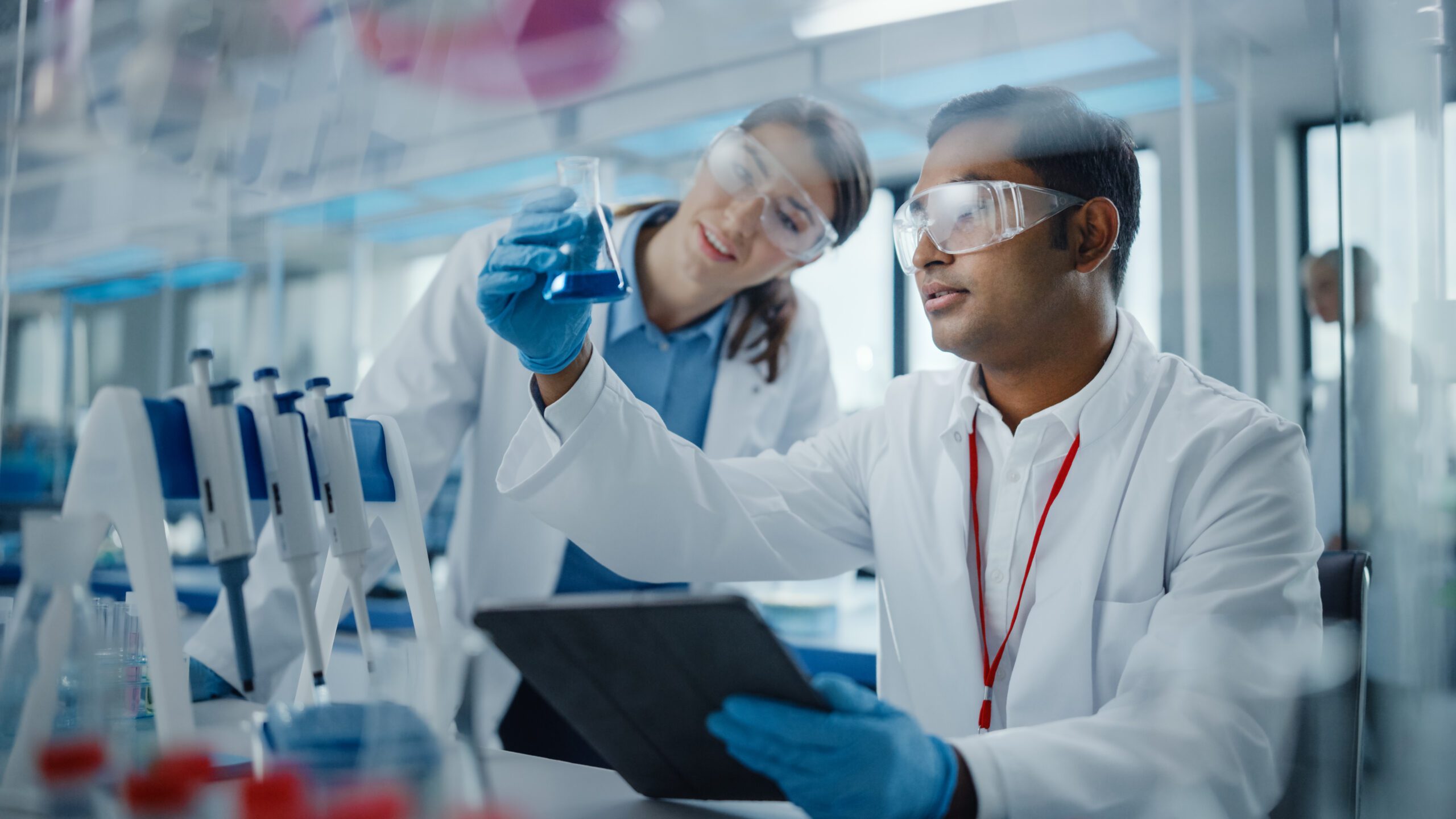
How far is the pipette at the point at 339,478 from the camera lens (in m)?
1.01

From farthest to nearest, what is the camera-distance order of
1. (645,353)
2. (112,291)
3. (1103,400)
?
(112,291) < (645,353) < (1103,400)

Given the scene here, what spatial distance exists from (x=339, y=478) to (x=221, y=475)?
12cm

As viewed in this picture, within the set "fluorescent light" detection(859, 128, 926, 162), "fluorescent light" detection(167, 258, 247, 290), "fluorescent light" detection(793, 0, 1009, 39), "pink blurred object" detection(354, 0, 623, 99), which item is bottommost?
"fluorescent light" detection(167, 258, 247, 290)

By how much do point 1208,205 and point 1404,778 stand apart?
1.18 meters

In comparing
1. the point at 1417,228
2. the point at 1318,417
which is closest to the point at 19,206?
the point at 1417,228

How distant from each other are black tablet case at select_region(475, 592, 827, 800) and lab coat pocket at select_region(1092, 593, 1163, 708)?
18.5 inches

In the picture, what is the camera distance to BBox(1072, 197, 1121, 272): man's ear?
4.47 feet

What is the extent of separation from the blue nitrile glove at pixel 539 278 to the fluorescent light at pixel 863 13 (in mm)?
457

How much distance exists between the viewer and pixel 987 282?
1363 millimetres

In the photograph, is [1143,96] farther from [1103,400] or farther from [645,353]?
[645,353]

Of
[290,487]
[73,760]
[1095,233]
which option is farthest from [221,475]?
[1095,233]

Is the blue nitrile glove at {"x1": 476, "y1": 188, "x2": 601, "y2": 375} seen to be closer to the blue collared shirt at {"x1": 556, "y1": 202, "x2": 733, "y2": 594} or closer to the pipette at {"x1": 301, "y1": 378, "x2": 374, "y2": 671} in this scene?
the pipette at {"x1": 301, "y1": 378, "x2": 374, "y2": 671}

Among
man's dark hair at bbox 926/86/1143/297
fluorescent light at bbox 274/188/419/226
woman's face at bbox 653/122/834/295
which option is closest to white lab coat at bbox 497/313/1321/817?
man's dark hair at bbox 926/86/1143/297

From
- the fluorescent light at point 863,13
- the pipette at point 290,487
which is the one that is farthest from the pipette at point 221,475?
the fluorescent light at point 863,13
